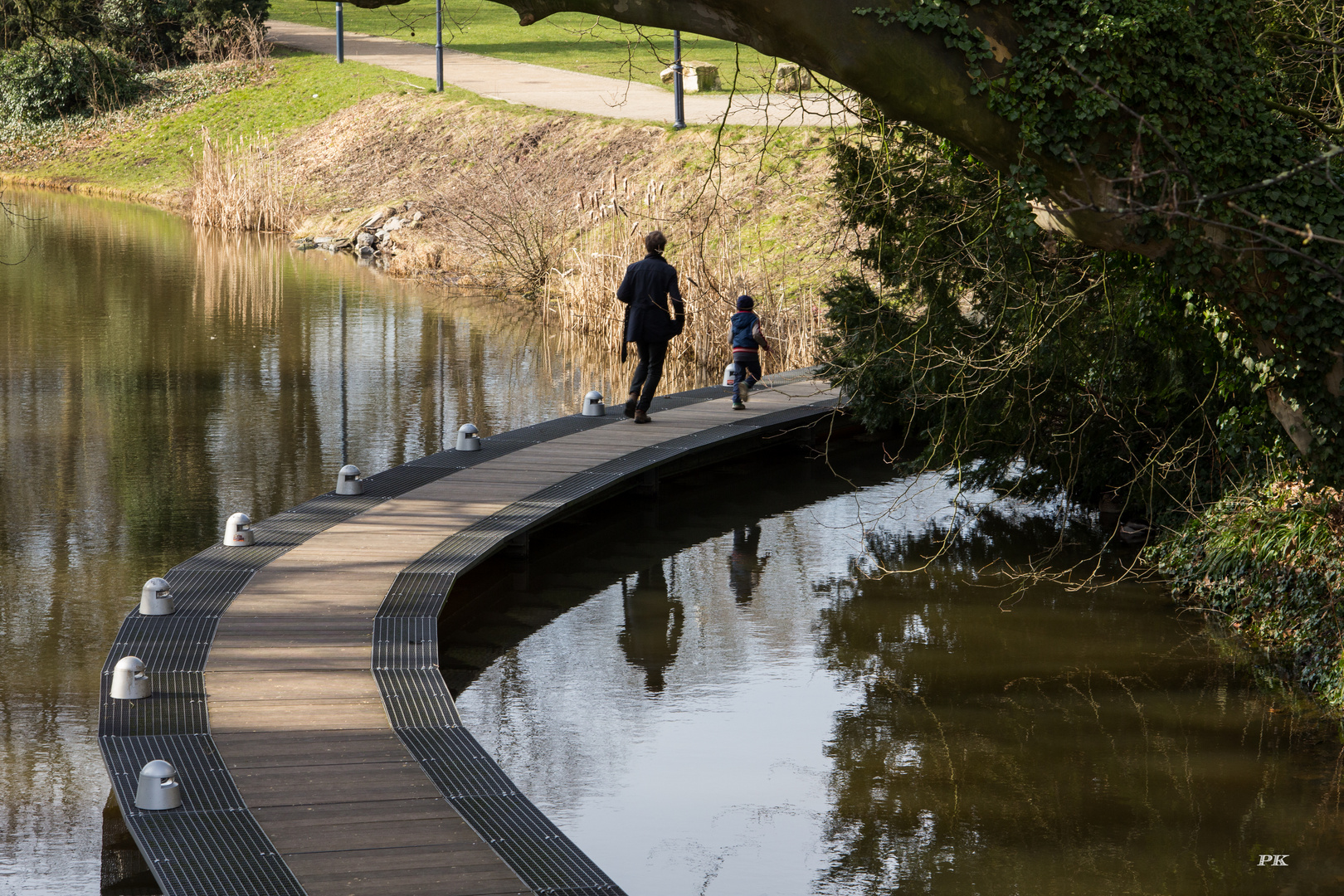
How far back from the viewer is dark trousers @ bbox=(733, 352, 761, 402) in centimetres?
1321

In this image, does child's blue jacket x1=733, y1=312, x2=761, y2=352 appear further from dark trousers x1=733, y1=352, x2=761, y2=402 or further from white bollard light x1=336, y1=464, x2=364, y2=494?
white bollard light x1=336, y1=464, x2=364, y2=494

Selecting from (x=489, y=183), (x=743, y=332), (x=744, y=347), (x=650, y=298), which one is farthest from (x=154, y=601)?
(x=489, y=183)

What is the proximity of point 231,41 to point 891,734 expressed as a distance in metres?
36.0

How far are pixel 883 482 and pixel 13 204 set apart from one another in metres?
25.5

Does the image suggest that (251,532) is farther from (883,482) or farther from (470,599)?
(883,482)

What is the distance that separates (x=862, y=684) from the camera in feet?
26.4

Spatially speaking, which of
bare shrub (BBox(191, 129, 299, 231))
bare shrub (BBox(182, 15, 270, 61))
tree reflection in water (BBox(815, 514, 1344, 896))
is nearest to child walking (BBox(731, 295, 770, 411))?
tree reflection in water (BBox(815, 514, 1344, 896))

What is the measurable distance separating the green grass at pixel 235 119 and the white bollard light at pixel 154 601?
27.2 metres

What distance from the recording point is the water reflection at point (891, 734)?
6.01 m

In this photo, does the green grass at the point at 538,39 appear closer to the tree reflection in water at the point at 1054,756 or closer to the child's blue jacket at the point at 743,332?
the child's blue jacket at the point at 743,332

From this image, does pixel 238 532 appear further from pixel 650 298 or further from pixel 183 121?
pixel 183 121

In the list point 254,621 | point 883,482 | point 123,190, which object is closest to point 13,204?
point 123,190

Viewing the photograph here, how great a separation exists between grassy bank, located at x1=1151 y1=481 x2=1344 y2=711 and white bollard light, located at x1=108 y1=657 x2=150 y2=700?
236 inches

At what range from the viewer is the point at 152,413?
14.1 meters
